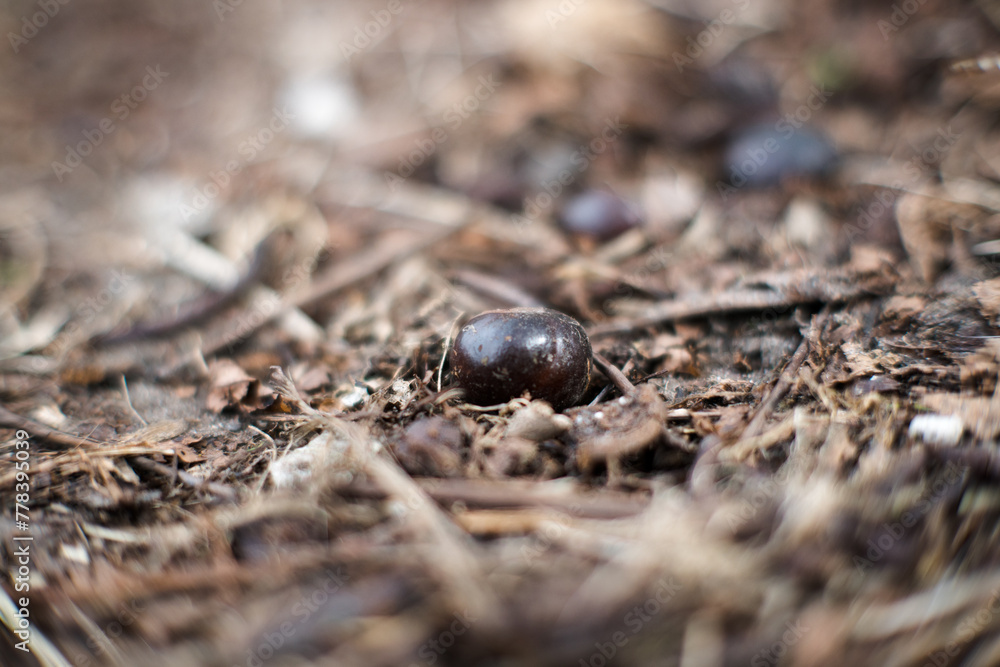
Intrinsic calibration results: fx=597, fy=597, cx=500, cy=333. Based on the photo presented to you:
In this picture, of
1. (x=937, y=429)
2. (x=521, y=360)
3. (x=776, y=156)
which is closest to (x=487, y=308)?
(x=521, y=360)

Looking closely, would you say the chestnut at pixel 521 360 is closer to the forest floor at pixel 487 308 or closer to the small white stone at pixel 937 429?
the forest floor at pixel 487 308

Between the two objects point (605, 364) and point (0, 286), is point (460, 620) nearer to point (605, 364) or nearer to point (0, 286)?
point (605, 364)

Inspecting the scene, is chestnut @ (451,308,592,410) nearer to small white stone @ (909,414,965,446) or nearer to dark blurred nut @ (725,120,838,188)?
small white stone @ (909,414,965,446)

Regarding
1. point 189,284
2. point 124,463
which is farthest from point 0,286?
point 124,463

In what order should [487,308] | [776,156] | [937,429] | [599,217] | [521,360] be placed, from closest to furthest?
[937,429] < [521,360] < [487,308] < [599,217] < [776,156]

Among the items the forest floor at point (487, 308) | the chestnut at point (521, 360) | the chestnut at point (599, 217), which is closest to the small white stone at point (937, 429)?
the forest floor at point (487, 308)

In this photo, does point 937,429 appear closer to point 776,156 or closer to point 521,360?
point 521,360

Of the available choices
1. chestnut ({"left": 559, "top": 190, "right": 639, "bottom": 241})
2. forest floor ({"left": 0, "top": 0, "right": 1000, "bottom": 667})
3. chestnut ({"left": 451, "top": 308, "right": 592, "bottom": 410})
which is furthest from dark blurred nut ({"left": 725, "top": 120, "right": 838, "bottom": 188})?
chestnut ({"left": 451, "top": 308, "right": 592, "bottom": 410})
